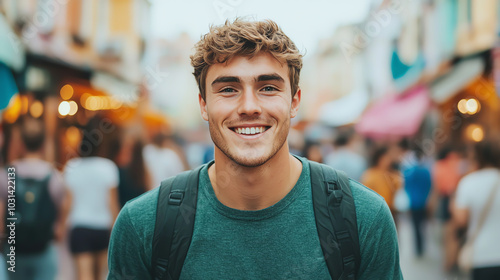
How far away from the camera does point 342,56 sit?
6895 mm

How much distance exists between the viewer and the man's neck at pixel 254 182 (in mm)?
1692

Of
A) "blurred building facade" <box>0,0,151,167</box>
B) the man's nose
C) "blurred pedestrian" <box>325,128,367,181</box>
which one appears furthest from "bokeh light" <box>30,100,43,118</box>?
the man's nose

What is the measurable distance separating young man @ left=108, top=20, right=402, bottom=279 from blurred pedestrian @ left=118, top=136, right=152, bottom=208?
3.34 m

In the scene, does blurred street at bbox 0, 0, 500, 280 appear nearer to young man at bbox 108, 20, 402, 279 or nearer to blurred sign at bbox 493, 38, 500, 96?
blurred sign at bbox 493, 38, 500, 96

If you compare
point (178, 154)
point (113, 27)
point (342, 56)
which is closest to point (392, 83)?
point (342, 56)

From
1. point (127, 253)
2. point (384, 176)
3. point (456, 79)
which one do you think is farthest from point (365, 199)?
point (456, 79)

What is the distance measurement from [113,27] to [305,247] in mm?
6162

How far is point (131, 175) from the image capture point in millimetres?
5059

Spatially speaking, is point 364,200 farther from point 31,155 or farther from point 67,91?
point 67,91

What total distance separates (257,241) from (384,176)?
13.1 ft

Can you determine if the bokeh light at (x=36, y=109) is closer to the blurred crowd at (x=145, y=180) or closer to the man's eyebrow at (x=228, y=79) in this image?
the blurred crowd at (x=145, y=180)

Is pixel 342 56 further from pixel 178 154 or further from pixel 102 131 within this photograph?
pixel 102 131

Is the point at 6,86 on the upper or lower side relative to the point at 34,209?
upper

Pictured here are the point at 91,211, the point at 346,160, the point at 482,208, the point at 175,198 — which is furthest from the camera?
the point at 346,160
